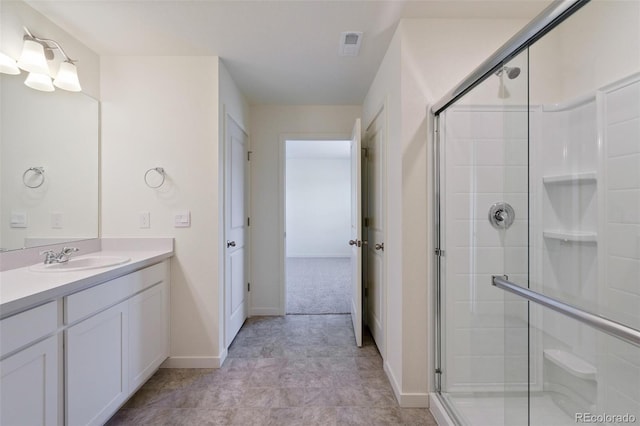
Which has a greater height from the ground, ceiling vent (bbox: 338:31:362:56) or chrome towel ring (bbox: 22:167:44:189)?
ceiling vent (bbox: 338:31:362:56)

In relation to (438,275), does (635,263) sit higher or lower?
higher

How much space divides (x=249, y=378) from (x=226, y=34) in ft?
7.82

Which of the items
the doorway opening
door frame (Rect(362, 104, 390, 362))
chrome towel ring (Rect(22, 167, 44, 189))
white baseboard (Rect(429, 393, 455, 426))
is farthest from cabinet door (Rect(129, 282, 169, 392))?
the doorway opening

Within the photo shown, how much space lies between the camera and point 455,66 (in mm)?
1760

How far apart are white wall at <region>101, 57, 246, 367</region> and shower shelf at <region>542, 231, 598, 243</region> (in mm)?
2133

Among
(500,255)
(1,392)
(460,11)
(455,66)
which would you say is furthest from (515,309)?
(1,392)

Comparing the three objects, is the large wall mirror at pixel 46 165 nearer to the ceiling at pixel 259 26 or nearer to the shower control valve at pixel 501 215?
the ceiling at pixel 259 26

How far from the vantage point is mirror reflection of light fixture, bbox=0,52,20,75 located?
4.91ft

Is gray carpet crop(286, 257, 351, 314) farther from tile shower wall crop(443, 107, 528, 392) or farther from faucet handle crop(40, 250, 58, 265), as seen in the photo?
faucet handle crop(40, 250, 58, 265)

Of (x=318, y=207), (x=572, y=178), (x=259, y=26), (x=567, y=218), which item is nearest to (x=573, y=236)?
(x=567, y=218)

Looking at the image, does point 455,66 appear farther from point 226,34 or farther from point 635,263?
point 226,34

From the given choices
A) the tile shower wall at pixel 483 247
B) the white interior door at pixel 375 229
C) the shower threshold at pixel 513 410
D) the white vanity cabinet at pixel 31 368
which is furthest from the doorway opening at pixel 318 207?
the white vanity cabinet at pixel 31 368

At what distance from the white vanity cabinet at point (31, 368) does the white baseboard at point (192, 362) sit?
0.99m

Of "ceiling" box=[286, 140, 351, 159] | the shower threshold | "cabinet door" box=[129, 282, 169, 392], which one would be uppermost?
"ceiling" box=[286, 140, 351, 159]
